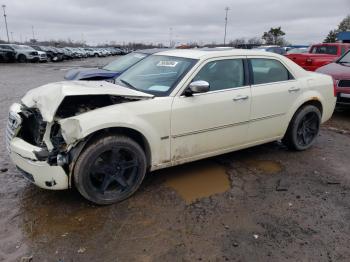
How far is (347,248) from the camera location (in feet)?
9.36

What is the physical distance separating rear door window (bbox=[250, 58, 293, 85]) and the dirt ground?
48.7 inches

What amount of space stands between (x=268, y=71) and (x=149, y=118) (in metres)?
2.11

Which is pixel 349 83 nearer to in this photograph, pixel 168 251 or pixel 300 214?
pixel 300 214

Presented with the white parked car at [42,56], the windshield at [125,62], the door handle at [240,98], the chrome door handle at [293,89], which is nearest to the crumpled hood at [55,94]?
the door handle at [240,98]

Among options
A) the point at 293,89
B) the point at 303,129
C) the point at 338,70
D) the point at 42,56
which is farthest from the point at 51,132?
the point at 42,56

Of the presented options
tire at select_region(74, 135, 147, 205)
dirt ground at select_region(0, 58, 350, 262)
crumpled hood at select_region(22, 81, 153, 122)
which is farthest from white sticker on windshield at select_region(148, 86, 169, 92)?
dirt ground at select_region(0, 58, 350, 262)

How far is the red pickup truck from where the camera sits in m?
11.3

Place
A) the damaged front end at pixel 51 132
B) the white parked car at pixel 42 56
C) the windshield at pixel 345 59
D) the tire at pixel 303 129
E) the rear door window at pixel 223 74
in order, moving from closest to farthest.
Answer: the damaged front end at pixel 51 132, the rear door window at pixel 223 74, the tire at pixel 303 129, the windshield at pixel 345 59, the white parked car at pixel 42 56

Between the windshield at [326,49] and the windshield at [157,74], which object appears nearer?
the windshield at [157,74]

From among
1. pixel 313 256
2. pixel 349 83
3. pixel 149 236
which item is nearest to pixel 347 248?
pixel 313 256

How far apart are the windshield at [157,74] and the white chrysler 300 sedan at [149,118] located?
2 centimetres

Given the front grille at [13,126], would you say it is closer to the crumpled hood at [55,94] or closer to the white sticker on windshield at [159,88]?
the crumpled hood at [55,94]

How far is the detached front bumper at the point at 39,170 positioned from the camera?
312 centimetres

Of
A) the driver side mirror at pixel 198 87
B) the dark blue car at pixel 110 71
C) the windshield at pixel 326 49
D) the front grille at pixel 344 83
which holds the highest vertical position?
the windshield at pixel 326 49
